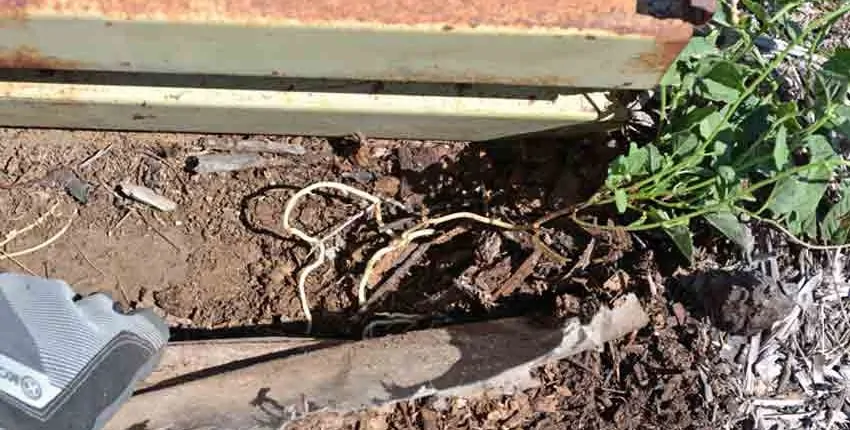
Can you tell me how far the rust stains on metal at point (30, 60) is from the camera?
5.73 ft

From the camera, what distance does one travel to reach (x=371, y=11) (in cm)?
169

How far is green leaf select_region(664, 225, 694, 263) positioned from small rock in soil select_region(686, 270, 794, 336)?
69 mm

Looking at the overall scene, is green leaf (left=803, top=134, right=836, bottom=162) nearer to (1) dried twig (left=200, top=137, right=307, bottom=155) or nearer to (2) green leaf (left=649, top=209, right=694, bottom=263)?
(2) green leaf (left=649, top=209, right=694, bottom=263)

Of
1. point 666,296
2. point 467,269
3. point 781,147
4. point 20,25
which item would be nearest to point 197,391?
point 467,269

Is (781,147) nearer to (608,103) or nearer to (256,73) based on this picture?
(608,103)

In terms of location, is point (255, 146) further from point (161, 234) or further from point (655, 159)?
point (655, 159)

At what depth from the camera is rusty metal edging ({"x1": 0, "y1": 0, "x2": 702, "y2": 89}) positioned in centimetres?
167

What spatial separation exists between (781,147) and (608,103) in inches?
14.7

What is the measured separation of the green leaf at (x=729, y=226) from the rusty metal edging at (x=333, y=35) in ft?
1.14

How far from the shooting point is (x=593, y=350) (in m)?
1.97

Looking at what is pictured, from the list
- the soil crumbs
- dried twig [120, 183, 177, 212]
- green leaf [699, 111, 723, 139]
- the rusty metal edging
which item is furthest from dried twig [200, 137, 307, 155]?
green leaf [699, 111, 723, 139]

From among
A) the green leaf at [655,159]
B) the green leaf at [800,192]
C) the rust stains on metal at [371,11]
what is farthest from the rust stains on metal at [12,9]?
the green leaf at [800,192]

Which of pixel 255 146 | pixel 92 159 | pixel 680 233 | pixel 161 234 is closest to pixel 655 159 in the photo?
pixel 680 233

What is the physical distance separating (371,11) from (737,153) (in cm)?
78
